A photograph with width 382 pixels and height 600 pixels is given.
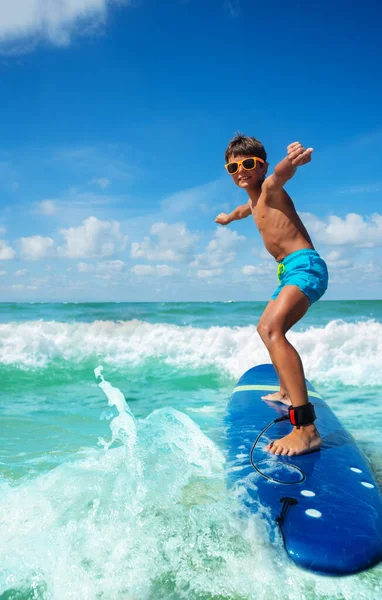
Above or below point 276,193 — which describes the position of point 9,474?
below

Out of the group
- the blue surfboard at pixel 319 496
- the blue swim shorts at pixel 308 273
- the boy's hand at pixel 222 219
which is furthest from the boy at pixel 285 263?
the boy's hand at pixel 222 219

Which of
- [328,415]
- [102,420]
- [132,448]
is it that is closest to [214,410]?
[102,420]

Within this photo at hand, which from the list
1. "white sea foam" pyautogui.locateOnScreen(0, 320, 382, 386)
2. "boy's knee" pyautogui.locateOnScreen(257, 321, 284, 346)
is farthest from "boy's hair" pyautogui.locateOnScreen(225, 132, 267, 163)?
"white sea foam" pyautogui.locateOnScreen(0, 320, 382, 386)

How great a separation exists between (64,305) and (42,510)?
20.7 meters

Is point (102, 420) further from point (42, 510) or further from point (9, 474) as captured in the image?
point (42, 510)

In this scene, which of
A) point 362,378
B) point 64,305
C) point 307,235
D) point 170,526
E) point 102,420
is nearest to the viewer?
point 170,526

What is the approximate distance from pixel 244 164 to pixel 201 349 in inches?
283

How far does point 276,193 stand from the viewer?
310 centimetres

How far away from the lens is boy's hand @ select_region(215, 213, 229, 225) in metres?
4.07

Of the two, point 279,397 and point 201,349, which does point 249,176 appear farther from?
point 201,349

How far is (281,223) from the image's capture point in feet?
10.5

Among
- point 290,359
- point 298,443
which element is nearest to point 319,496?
point 298,443

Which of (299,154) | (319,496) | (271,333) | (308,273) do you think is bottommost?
(319,496)

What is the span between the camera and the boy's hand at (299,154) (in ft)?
9.08
